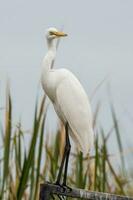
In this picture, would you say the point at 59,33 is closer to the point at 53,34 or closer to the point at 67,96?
the point at 53,34

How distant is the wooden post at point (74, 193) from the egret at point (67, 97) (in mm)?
745

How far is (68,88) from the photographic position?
4.56m

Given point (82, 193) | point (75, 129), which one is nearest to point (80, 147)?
point (75, 129)

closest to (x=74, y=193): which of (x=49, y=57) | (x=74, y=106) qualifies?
(x=74, y=106)

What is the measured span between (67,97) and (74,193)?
1.10 meters

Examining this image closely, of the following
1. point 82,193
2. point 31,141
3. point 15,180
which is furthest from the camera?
point 15,180

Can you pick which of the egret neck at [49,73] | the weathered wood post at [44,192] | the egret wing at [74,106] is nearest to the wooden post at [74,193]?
the weathered wood post at [44,192]

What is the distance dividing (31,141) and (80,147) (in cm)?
47

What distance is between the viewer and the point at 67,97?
15.0 ft

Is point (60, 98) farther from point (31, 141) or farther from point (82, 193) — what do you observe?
point (82, 193)

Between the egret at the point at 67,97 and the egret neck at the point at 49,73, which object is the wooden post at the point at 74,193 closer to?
the egret at the point at 67,97

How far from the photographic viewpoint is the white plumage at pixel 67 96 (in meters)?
4.51

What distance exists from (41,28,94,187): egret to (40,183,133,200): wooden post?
745mm

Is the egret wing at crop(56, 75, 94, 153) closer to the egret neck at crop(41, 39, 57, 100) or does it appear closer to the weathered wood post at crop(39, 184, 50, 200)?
the egret neck at crop(41, 39, 57, 100)
